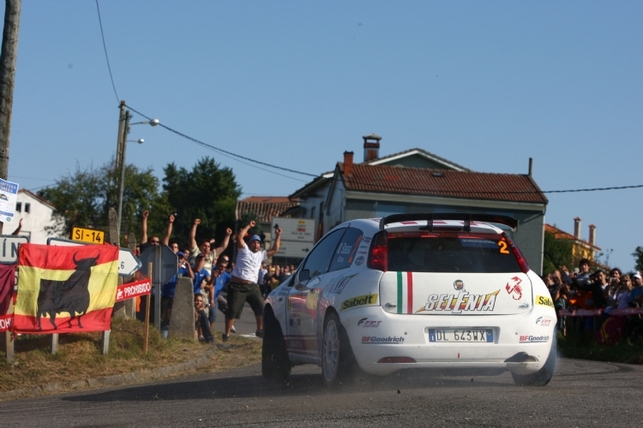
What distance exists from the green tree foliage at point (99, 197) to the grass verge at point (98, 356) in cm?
3342

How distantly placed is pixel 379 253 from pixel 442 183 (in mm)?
55368

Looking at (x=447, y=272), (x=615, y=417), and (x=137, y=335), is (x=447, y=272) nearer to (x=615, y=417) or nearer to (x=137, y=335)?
(x=615, y=417)

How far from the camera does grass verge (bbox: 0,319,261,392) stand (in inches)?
459

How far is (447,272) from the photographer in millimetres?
8453

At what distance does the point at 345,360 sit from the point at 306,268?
Result: 212cm

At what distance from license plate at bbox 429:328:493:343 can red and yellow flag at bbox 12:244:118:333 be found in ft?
19.4

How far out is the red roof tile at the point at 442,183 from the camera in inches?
2416

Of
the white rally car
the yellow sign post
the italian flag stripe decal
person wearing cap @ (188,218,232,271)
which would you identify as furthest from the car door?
person wearing cap @ (188,218,232,271)

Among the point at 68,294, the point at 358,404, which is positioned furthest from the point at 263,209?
the point at 358,404

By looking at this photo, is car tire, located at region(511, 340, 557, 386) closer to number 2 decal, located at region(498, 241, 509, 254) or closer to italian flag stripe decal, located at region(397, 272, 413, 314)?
number 2 decal, located at region(498, 241, 509, 254)

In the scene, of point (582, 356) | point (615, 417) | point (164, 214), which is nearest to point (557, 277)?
point (582, 356)

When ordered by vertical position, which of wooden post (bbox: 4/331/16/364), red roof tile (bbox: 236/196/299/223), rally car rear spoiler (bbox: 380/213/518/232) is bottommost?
wooden post (bbox: 4/331/16/364)

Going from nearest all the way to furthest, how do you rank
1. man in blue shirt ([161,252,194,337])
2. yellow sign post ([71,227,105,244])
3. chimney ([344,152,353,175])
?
yellow sign post ([71,227,105,244]) → man in blue shirt ([161,252,194,337]) → chimney ([344,152,353,175])

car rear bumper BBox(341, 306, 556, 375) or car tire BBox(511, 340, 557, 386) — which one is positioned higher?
car rear bumper BBox(341, 306, 556, 375)
